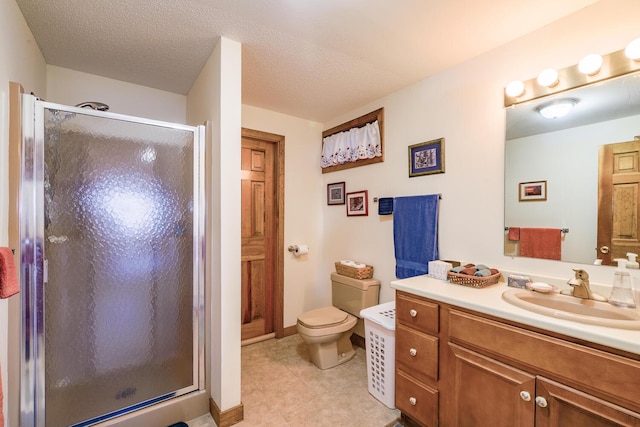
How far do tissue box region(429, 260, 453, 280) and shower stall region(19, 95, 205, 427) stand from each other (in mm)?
1512

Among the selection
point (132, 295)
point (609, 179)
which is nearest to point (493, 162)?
point (609, 179)

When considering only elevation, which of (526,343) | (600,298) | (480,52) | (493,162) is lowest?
(526,343)

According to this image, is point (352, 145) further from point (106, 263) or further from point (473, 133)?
point (106, 263)

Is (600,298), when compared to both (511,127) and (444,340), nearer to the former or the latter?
(444,340)

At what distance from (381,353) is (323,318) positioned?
1.87 ft

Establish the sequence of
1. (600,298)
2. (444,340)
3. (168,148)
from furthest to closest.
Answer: (168,148), (444,340), (600,298)

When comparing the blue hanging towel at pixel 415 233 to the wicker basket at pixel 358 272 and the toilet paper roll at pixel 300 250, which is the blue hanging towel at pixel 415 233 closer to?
the wicker basket at pixel 358 272

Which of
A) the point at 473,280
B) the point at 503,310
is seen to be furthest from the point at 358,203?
the point at 503,310

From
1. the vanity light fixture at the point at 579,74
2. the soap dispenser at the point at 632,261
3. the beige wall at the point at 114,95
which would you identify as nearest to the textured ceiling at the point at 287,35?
the beige wall at the point at 114,95

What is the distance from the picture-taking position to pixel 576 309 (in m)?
1.31

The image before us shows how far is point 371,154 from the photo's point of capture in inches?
99.3

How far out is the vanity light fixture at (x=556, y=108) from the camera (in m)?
1.49

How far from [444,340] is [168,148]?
75.3 inches

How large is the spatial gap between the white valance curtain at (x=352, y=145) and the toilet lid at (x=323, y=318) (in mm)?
1408
